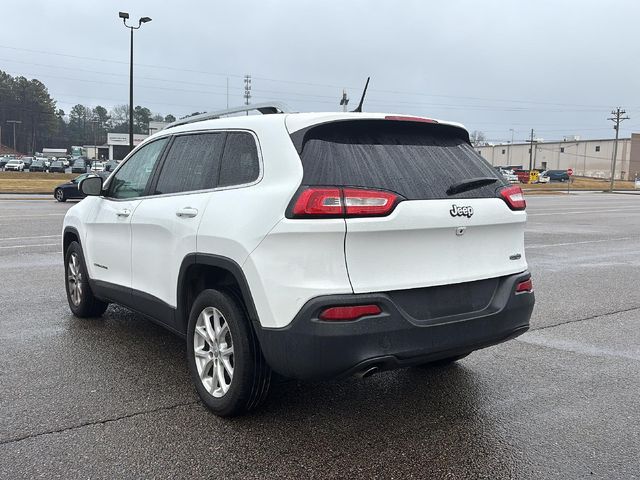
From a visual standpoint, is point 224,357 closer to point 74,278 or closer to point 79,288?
point 79,288

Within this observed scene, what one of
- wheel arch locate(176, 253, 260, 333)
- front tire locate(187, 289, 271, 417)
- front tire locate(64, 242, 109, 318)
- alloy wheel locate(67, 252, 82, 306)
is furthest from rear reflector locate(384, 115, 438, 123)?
alloy wheel locate(67, 252, 82, 306)

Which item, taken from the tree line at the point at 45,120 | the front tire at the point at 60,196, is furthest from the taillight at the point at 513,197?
the tree line at the point at 45,120

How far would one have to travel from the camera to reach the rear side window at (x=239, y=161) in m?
3.58

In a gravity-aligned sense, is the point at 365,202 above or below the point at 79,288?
above

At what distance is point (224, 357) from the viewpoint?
365 cm

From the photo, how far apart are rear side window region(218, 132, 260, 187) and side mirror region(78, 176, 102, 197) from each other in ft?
6.30

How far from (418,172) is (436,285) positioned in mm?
666

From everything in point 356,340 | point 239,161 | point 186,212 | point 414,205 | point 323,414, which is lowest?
point 323,414

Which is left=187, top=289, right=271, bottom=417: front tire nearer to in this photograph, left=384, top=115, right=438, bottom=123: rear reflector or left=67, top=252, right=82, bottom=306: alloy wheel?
left=384, top=115, right=438, bottom=123: rear reflector

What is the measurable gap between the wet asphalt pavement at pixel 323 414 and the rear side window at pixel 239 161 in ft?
4.78

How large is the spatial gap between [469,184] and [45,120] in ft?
504

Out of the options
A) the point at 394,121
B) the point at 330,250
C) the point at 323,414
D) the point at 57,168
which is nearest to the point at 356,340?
the point at 330,250

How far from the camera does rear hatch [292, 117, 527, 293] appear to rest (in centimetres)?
319

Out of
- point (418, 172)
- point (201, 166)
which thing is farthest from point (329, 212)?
point (201, 166)
